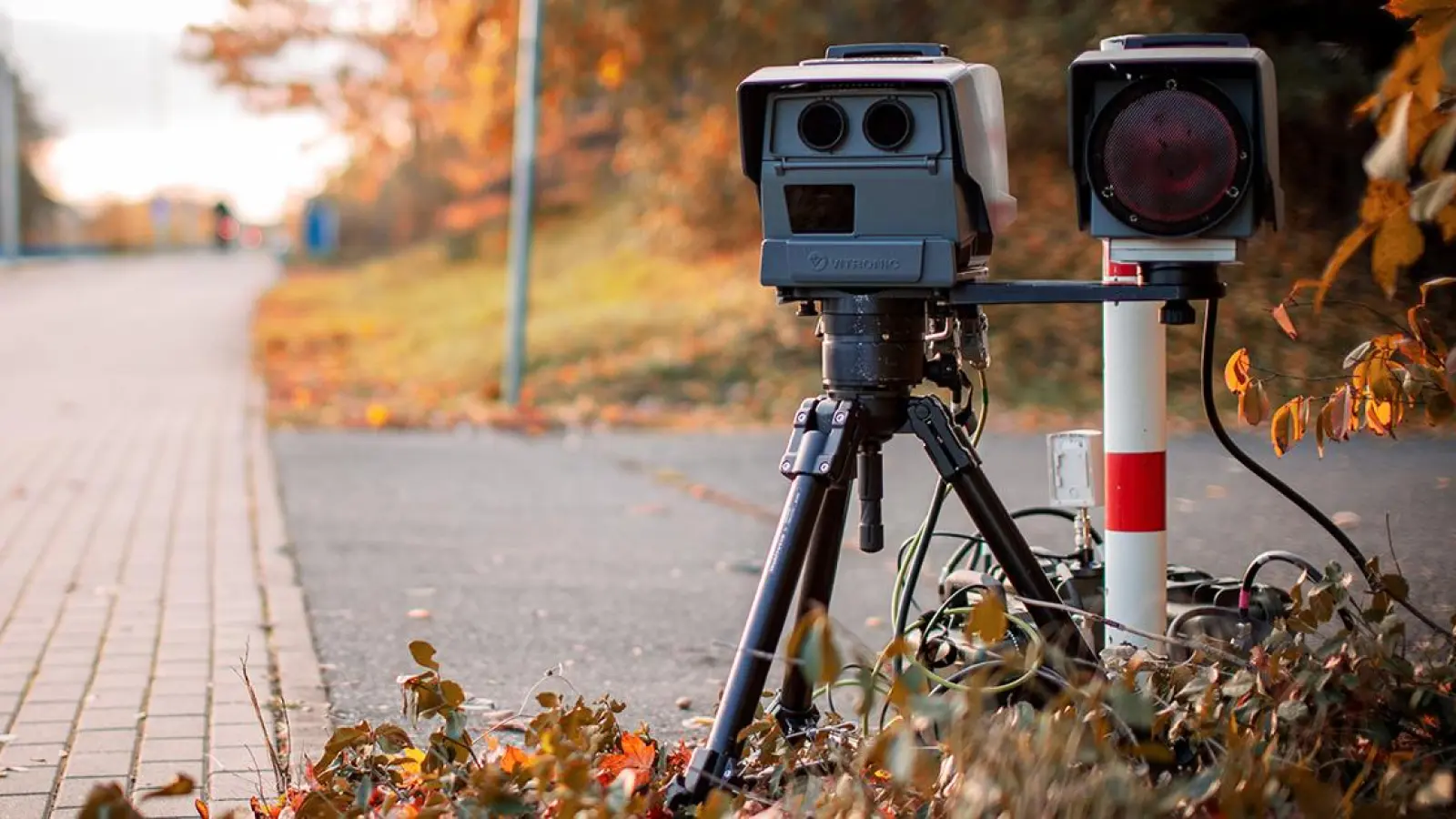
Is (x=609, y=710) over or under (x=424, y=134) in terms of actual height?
under

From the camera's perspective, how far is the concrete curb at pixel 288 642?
13.6 ft

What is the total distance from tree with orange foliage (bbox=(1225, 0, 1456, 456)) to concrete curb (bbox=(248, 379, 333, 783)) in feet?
7.04

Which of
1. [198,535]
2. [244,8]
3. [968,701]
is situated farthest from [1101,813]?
[244,8]

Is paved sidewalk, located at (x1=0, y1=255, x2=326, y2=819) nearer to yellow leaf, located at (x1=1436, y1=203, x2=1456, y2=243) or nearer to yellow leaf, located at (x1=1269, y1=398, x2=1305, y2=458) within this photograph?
yellow leaf, located at (x1=1269, y1=398, x2=1305, y2=458)

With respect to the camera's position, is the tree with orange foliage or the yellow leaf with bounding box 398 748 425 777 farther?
the yellow leaf with bounding box 398 748 425 777

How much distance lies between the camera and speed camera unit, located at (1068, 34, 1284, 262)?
2.89 meters

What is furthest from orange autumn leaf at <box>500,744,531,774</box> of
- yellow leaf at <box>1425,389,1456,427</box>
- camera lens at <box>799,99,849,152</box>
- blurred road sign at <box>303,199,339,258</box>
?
blurred road sign at <box>303,199,339,258</box>

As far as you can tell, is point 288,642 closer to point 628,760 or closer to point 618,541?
point 618,541

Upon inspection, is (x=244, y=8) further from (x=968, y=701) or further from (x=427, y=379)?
(x=968, y=701)

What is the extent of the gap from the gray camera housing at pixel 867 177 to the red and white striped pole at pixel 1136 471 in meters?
0.79

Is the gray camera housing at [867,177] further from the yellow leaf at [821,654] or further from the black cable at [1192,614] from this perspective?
the black cable at [1192,614]

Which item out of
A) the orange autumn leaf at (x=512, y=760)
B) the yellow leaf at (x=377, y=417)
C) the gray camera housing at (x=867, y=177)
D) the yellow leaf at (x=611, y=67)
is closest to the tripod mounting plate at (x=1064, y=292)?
the gray camera housing at (x=867, y=177)

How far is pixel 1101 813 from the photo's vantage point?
2.35 meters

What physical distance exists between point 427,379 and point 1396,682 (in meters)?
13.2
